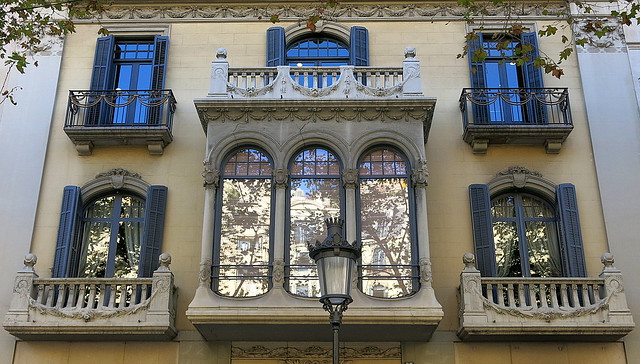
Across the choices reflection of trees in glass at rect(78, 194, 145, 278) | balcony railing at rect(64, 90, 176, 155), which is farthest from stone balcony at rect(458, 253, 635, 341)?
balcony railing at rect(64, 90, 176, 155)

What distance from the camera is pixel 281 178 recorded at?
16203mm

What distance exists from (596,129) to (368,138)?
6.22 meters

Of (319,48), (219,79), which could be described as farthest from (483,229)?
(219,79)

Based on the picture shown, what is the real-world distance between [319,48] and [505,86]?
5.23m

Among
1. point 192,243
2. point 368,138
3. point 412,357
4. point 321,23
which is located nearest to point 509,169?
point 368,138

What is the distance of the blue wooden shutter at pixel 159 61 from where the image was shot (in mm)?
19078

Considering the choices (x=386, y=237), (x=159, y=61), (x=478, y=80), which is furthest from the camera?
(x=159, y=61)

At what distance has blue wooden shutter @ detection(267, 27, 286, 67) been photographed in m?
19.2

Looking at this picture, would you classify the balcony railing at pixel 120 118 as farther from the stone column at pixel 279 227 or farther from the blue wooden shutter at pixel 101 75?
the stone column at pixel 279 227

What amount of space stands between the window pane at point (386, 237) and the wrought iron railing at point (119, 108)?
5.66 m

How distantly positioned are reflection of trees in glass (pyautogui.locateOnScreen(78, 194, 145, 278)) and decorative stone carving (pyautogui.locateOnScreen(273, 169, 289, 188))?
12.5 ft

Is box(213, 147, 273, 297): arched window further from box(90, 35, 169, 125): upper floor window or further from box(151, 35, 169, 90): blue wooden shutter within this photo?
box(151, 35, 169, 90): blue wooden shutter

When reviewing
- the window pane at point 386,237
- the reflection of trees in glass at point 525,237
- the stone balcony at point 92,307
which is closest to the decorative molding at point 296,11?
the reflection of trees in glass at point 525,237

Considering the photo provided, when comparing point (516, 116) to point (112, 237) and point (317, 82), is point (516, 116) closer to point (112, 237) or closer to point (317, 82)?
Result: point (317, 82)
